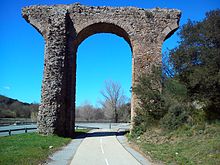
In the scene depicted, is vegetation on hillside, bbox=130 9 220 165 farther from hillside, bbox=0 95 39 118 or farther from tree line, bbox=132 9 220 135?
hillside, bbox=0 95 39 118

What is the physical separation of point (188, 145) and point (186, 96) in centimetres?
473

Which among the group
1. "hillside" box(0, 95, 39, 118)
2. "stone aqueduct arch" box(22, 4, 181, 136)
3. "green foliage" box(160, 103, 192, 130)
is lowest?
"green foliage" box(160, 103, 192, 130)

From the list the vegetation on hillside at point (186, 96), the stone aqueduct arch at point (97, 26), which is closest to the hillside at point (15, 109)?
the stone aqueduct arch at point (97, 26)

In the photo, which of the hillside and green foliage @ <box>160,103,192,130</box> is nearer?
green foliage @ <box>160,103,192,130</box>

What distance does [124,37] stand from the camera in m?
27.6

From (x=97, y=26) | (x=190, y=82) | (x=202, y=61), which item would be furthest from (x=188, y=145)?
→ (x=97, y=26)

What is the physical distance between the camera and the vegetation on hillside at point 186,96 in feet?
49.4

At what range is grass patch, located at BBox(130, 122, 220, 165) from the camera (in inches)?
424

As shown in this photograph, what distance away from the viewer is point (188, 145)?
13430 mm

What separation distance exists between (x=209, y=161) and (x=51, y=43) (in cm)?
1680

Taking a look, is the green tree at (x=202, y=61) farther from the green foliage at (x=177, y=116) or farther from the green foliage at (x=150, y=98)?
the green foliage at (x=150, y=98)

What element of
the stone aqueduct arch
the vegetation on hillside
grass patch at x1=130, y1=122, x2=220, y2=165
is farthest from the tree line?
the stone aqueduct arch

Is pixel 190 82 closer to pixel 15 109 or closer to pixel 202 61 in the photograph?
pixel 202 61

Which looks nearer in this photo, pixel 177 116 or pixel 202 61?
pixel 202 61
